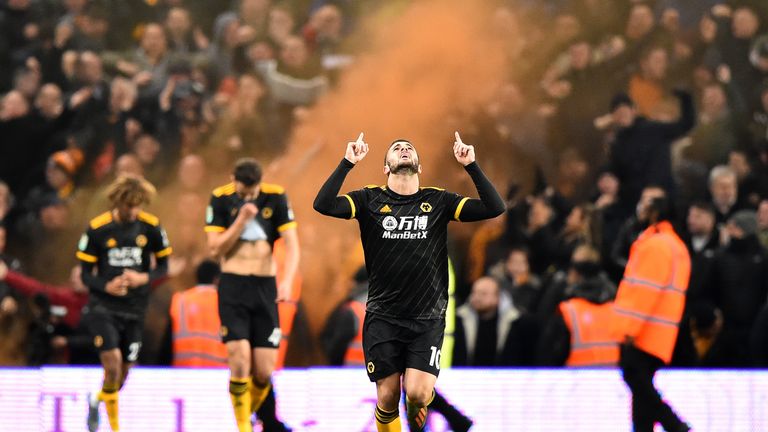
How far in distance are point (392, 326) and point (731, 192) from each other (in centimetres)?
579

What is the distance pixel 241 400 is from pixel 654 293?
10.0ft

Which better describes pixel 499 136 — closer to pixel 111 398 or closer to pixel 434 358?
pixel 111 398

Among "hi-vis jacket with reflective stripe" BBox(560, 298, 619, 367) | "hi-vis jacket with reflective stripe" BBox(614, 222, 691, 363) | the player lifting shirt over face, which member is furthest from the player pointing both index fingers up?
"hi-vis jacket with reflective stripe" BBox(560, 298, 619, 367)

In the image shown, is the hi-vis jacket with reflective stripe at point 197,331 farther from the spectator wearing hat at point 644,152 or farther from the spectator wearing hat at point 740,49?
the spectator wearing hat at point 740,49

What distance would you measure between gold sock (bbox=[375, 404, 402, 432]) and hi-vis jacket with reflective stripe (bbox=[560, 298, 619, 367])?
3950 millimetres

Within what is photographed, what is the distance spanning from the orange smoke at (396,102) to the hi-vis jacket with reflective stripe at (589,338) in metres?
2.80

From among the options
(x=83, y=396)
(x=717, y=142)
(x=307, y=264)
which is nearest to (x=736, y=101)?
(x=717, y=142)

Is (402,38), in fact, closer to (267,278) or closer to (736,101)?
(736,101)

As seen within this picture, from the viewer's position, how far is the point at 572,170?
1198 centimetres

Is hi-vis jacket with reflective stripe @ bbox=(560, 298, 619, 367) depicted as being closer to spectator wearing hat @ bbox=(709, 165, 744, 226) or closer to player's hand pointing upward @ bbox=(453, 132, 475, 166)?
spectator wearing hat @ bbox=(709, 165, 744, 226)

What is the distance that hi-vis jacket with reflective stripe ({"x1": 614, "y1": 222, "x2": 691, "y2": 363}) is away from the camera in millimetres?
7957

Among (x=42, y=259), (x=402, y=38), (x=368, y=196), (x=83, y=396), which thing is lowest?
(x=83, y=396)

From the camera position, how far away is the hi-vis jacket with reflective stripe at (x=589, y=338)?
1016 centimetres

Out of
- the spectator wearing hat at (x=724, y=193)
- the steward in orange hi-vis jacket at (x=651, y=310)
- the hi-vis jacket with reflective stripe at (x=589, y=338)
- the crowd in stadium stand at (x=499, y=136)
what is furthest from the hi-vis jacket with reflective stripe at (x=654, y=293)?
the spectator wearing hat at (x=724, y=193)
